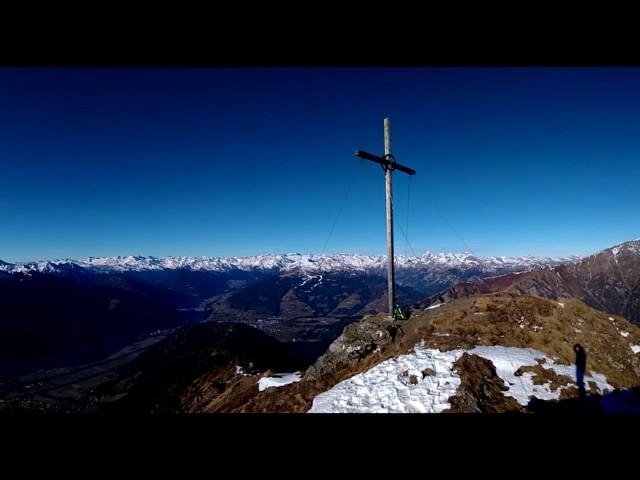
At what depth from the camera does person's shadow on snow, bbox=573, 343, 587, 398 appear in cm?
985

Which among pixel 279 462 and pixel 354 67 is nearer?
pixel 279 462

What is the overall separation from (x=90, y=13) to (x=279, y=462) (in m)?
2.96

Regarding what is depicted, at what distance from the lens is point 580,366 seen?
11.2 m

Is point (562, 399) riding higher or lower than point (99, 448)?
lower

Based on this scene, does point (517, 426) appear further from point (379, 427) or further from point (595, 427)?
point (379, 427)

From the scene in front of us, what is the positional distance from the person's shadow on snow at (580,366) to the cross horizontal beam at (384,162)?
363 inches

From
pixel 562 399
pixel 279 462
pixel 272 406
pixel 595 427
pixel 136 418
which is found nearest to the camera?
pixel 279 462

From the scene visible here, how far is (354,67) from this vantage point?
2.64m

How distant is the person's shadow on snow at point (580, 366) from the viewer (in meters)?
9.85

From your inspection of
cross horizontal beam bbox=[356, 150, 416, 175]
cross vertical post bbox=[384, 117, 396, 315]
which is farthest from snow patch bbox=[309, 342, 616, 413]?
cross horizontal beam bbox=[356, 150, 416, 175]

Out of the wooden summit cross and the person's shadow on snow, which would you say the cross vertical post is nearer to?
the wooden summit cross

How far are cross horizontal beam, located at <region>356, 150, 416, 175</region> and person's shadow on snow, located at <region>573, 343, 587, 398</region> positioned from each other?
30.3 ft

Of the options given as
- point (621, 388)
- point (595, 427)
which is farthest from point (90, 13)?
point (621, 388)

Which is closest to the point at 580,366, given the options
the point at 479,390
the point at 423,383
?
the point at 479,390
